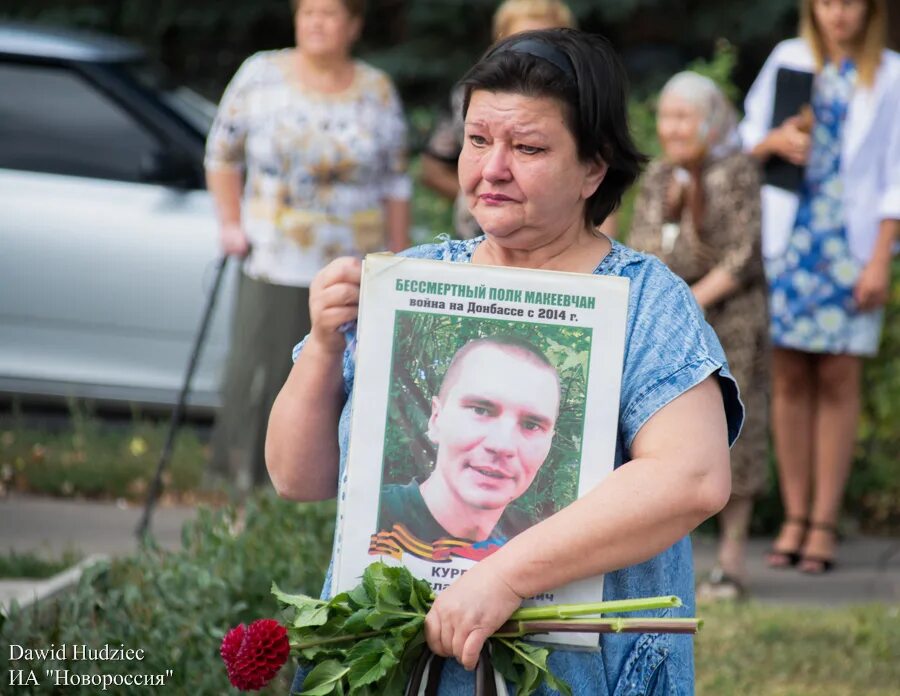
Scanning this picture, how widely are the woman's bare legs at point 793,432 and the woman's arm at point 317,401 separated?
158 inches

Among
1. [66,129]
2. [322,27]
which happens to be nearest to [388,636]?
[322,27]

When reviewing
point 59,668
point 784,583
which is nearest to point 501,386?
point 59,668

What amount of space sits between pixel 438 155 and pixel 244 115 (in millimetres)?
763

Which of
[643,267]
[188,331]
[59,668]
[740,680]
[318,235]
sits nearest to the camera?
[643,267]

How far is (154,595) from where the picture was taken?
13.6 ft

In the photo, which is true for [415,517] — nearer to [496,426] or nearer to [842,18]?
[496,426]

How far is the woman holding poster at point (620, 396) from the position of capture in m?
2.31

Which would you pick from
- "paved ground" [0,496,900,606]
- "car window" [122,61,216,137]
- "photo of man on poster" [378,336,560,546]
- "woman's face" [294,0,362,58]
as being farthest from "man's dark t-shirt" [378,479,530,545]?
"car window" [122,61,216,137]

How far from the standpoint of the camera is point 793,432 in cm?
646

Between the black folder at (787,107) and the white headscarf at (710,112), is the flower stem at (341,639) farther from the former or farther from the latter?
the black folder at (787,107)

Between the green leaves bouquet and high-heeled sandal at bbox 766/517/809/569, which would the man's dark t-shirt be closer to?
the green leaves bouquet

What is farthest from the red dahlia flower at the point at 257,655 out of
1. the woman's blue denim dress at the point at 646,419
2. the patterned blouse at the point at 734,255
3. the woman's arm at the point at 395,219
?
the woman's arm at the point at 395,219

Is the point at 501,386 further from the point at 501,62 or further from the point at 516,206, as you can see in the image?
the point at 501,62

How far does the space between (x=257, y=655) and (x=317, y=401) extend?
0.44m
